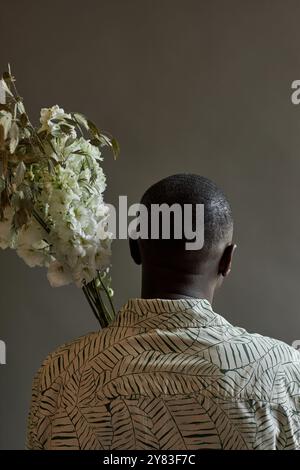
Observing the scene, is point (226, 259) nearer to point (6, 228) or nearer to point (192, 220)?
point (192, 220)

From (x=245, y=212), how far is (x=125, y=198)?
1.06ft

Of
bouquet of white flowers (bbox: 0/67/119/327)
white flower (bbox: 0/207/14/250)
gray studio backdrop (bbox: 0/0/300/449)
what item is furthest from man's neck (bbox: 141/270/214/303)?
gray studio backdrop (bbox: 0/0/300/449)

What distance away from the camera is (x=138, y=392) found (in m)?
0.96

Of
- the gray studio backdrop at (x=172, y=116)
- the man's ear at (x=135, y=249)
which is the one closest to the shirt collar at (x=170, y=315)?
the man's ear at (x=135, y=249)

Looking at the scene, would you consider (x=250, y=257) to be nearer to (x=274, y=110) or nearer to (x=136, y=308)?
(x=274, y=110)

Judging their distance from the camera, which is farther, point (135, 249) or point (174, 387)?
point (135, 249)

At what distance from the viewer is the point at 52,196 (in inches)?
44.4

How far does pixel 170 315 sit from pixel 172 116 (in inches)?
34.8

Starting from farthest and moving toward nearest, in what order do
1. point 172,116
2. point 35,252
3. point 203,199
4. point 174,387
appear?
point 172,116
point 35,252
point 203,199
point 174,387

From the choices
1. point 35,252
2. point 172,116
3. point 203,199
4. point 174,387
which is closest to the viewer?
point 174,387

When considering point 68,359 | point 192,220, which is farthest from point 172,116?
point 68,359

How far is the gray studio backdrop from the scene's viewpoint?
1744 mm

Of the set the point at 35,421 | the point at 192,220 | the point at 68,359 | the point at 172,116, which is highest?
the point at 172,116

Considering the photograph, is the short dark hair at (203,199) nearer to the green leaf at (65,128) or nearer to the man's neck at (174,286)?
the man's neck at (174,286)
